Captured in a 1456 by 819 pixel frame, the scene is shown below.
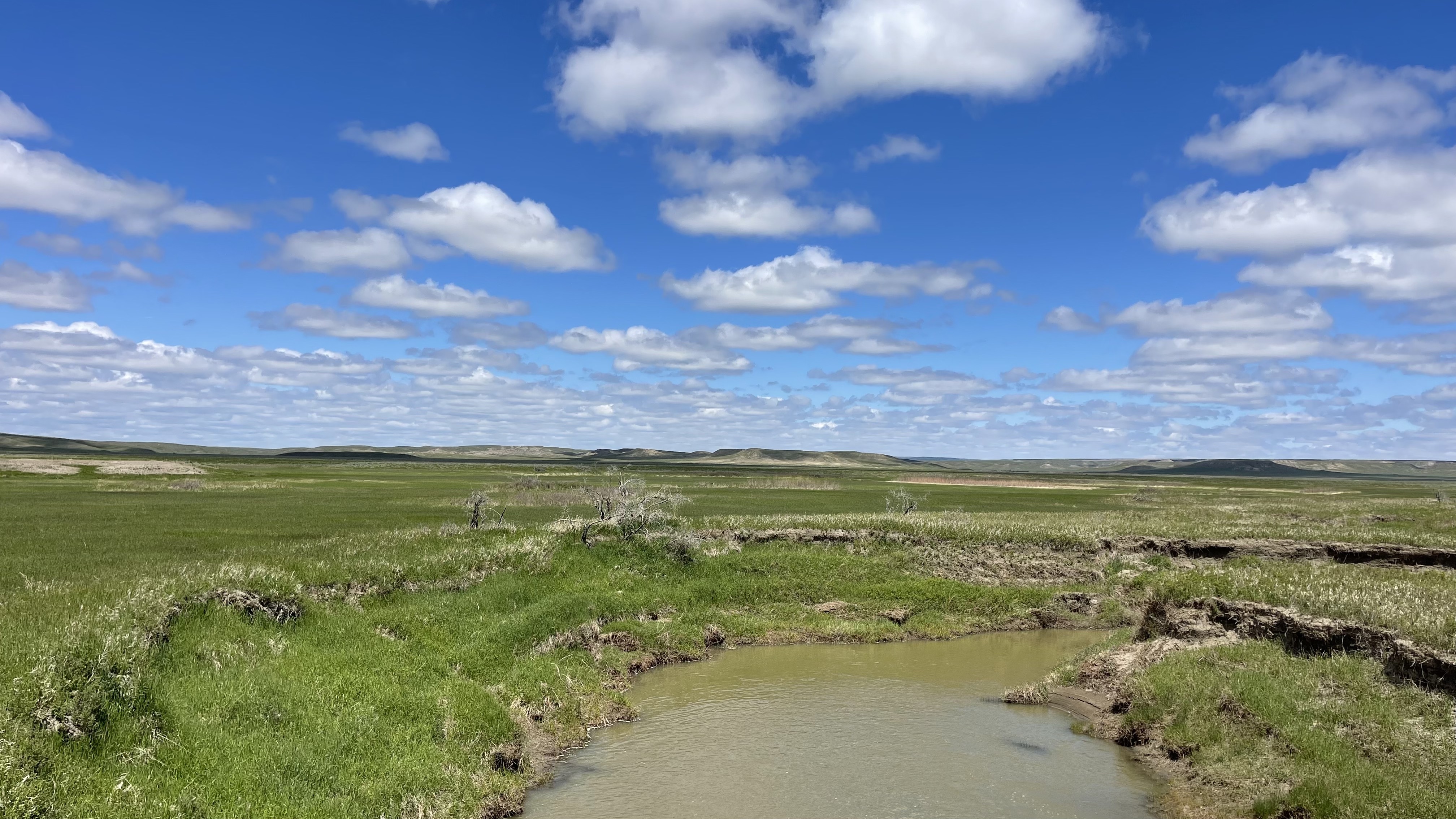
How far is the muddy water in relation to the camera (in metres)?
14.9

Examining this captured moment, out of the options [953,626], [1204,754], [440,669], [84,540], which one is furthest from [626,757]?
[84,540]

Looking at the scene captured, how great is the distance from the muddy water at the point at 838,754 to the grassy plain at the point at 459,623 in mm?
1611

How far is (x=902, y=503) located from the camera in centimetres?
6738

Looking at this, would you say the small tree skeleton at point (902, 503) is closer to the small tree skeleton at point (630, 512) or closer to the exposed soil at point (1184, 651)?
the small tree skeleton at point (630, 512)

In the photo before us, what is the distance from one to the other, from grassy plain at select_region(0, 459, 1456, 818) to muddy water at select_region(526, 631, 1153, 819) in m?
1.61

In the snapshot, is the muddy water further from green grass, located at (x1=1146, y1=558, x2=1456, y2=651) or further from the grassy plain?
green grass, located at (x1=1146, y1=558, x2=1456, y2=651)

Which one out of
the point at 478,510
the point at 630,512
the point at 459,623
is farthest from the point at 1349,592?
the point at 478,510

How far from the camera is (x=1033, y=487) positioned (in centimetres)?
13088

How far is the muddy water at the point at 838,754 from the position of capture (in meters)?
14.9

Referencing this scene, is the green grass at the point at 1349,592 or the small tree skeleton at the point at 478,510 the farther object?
the small tree skeleton at the point at 478,510

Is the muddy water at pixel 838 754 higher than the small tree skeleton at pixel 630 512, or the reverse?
the small tree skeleton at pixel 630 512

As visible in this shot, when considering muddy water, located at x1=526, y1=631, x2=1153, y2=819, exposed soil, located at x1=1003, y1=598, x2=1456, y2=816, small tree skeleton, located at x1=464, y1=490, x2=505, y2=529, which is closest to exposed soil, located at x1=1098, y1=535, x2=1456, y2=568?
exposed soil, located at x1=1003, y1=598, x2=1456, y2=816

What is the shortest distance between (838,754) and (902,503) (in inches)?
2021

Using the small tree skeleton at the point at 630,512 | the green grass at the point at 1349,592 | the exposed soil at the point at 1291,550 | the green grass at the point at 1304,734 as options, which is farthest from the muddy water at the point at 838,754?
the exposed soil at the point at 1291,550
